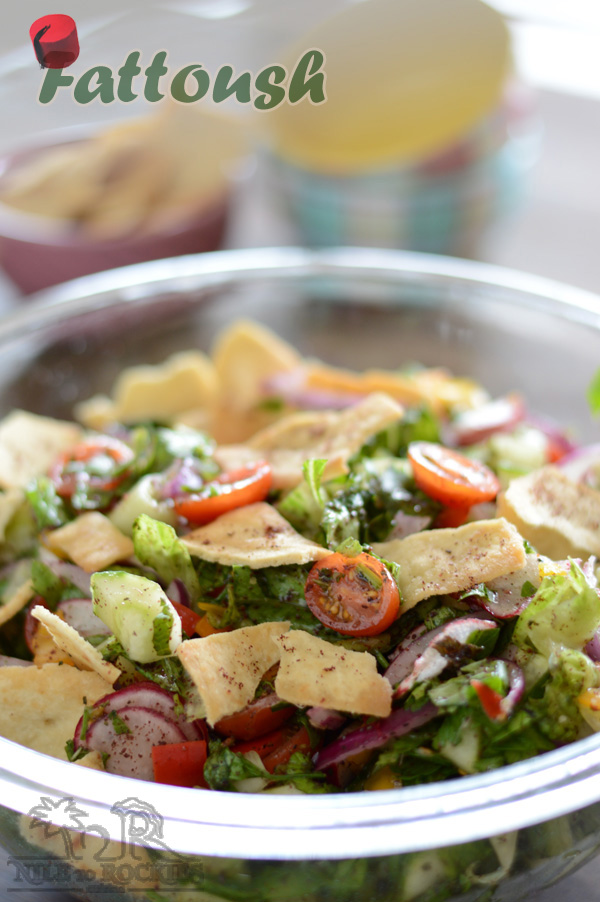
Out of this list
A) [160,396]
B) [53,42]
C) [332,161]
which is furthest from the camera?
[332,161]

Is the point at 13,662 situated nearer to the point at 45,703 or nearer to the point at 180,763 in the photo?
the point at 45,703

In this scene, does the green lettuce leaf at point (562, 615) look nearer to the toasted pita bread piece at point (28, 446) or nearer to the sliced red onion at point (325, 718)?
the sliced red onion at point (325, 718)

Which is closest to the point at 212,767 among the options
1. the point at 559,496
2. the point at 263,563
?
the point at 263,563

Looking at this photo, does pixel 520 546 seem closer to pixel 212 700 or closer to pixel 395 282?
pixel 212 700

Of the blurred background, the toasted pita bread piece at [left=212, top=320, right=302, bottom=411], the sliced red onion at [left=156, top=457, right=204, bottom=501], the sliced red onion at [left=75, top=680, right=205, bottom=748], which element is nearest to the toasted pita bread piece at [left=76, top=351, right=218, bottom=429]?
the toasted pita bread piece at [left=212, top=320, right=302, bottom=411]

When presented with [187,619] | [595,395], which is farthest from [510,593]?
[595,395]

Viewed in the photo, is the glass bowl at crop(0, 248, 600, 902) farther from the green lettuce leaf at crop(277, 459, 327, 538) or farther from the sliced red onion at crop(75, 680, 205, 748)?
the green lettuce leaf at crop(277, 459, 327, 538)
